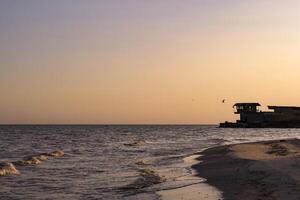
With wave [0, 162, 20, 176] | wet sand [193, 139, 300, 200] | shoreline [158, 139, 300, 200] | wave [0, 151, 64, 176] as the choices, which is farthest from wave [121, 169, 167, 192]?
wave [0, 151, 64, 176]

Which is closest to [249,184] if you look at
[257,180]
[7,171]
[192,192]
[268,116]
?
[257,180]

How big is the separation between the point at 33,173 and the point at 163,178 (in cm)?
890

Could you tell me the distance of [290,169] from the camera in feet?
69.9

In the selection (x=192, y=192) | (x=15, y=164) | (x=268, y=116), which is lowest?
(x=15, y=164)

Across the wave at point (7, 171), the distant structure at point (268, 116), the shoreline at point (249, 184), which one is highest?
the distant structure at point (268, 116)

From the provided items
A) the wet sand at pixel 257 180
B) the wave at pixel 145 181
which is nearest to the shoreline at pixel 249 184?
the wet sand at pixel 257 180

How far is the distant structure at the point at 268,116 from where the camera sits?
142m

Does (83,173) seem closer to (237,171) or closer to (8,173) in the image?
(8,173)

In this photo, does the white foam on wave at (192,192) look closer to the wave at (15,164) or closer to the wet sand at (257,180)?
the wet sand at (257,180)

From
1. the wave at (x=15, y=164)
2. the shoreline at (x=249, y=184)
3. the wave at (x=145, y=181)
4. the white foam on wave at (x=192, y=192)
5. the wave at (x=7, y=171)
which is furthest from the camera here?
the wave at (x=15, y=164)

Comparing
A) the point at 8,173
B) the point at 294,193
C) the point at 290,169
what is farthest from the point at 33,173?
the point at 294,193

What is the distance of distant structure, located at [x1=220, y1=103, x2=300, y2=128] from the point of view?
465 ft

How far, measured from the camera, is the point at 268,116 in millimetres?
143875

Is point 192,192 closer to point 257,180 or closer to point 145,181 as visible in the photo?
point 257,180
